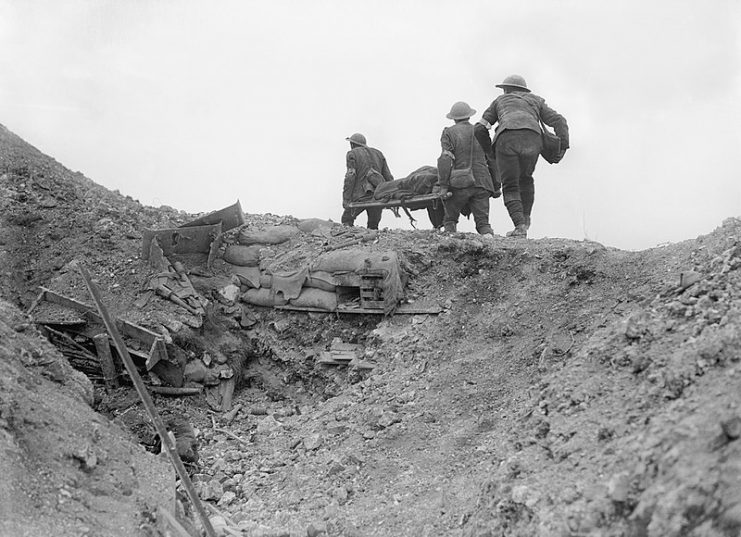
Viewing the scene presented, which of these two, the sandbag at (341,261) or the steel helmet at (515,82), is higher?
the steel helmet at (515,82)

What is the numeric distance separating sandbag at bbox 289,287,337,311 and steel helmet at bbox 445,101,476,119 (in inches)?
119

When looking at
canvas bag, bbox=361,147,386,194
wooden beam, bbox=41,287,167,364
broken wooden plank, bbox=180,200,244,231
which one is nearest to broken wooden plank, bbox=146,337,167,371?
wooden beam, bbox=41,287,167,364

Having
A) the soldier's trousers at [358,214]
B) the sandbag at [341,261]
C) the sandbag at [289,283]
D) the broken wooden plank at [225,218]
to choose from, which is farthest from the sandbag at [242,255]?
the soldier's trousers at [358,214]

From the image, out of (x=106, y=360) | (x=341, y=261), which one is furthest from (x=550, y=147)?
(x=106, y=360)

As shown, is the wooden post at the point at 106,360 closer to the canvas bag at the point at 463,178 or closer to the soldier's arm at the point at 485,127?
the canvas bag at the point at 463,178

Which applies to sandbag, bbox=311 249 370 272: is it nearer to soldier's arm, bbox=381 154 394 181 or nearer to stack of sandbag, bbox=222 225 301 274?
stack of sandbag, bbox=222 225 301 274

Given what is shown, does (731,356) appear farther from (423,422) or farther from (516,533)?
(423,422)

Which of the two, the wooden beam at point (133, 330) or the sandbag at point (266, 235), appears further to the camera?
the sandbag at point (266, 235)

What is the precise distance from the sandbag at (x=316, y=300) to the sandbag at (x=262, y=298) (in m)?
0.17

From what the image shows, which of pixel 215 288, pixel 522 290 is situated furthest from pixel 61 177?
pixel 522 290

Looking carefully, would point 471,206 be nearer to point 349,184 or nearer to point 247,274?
point 349,184

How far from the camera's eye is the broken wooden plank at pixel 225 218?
904 cm

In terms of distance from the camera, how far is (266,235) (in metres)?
9.30

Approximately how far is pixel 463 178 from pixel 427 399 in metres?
3.56
